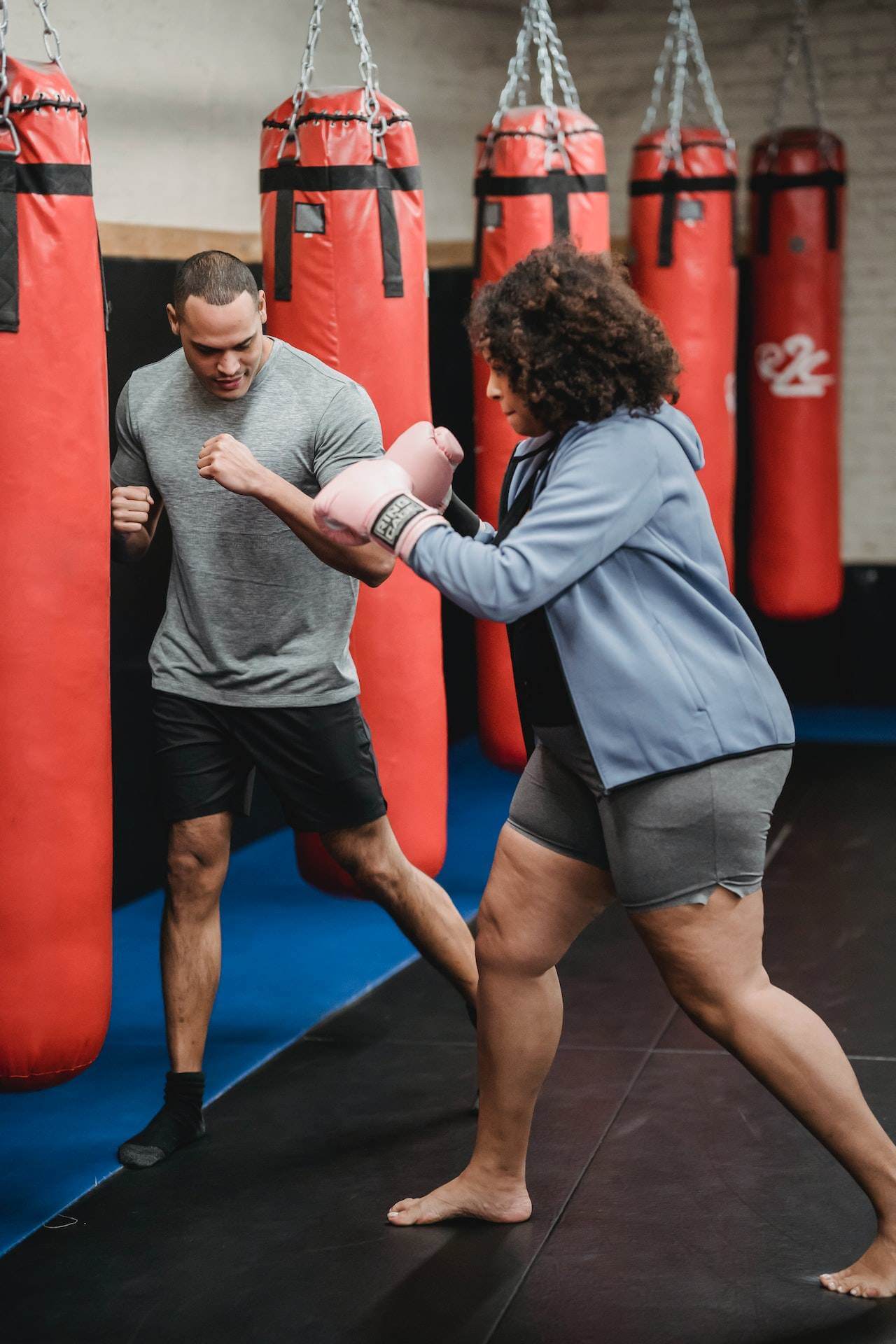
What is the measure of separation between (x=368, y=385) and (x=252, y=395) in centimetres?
49

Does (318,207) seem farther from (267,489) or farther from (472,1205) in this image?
(472,1205)

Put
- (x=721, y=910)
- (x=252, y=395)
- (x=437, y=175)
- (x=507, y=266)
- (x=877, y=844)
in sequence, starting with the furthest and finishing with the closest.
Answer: (x=437, y=175), (x=877, y=844), (x=507, y=266), (x=252, y=395), (x=721, y=910)

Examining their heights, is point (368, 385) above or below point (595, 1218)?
above

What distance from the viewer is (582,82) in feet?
20.6

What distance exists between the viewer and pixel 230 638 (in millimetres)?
2443

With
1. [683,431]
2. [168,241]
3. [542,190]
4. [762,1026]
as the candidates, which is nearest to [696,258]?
[542,190]

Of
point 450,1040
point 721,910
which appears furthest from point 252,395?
point 450,1040

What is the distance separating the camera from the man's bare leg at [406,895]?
101 inches

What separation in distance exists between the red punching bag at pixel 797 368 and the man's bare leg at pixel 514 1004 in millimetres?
3273

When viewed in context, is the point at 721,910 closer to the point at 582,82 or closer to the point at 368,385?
the point at 368,385

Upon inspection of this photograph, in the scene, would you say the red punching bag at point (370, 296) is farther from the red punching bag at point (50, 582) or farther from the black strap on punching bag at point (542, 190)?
the red punching bag at point (50, 582)

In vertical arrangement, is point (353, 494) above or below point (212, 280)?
below

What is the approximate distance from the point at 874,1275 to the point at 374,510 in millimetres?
1140

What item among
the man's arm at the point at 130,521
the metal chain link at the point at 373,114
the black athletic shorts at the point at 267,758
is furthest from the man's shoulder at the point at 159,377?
the metal chain link at the point at 373,114
